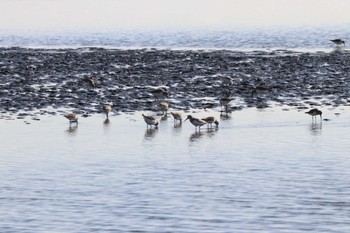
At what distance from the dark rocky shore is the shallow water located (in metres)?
3.33

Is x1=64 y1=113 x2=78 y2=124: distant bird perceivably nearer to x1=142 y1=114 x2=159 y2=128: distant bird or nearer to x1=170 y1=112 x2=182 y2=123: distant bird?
x1=142 y1=114 x2=159 y2=128: distant bird

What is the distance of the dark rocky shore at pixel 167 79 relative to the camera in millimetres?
34094

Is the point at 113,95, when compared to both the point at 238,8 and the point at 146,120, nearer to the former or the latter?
the point at 146,120

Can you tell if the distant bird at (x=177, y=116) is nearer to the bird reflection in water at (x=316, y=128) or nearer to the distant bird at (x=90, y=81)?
the bird reflection in water at (x=316, y=128)

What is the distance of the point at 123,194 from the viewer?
20.0 meters

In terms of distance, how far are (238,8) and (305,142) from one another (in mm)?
117804

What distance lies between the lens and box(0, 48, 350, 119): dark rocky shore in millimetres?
34094

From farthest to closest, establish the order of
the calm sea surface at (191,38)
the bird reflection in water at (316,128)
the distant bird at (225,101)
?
the calm sea surface at (191,38) → the distant bird at (225,101) → the bird reflection in water at (316,128)

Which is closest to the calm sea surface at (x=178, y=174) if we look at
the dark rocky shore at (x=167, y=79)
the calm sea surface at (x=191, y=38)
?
the dark rocky shore at (x=167, y=79)

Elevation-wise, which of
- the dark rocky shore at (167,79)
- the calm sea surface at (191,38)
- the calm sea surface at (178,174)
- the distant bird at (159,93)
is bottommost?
the calm sea surface at (191,38)

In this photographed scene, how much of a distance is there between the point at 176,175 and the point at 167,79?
19520 millimetres

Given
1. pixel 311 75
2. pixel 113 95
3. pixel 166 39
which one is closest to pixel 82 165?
pixel 113 95

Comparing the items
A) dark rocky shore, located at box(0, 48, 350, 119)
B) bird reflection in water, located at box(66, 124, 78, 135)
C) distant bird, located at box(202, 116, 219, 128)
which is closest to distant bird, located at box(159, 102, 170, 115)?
dark rocky shore, located at box(0, 48, 350, 119)

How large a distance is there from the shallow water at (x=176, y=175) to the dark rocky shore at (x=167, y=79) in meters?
3.33
